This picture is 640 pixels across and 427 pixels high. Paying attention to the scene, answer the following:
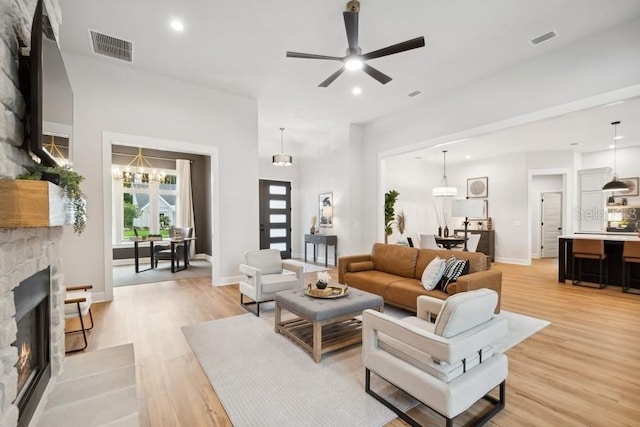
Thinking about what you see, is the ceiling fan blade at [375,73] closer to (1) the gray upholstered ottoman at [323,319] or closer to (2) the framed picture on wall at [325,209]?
(1) the gray upholstered ottoman at [323,319]

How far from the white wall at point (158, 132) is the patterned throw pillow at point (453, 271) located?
11.9ft

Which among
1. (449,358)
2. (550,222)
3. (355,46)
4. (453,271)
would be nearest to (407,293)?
(453,271)

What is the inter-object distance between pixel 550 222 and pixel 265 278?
9.78 m

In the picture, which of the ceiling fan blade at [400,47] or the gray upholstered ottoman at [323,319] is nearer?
the gray upholstered ottoman at [323,319]

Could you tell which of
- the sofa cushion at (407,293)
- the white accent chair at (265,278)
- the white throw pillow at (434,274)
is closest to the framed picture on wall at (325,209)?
the white accent chair at (265,278)

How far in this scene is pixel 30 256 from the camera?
1.69 meters

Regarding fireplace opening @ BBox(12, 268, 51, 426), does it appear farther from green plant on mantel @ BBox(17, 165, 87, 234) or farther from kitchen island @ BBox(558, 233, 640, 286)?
kitchen island @ BBox(558, 233, 640, 286)

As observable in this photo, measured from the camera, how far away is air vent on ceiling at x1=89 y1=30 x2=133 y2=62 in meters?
3.76

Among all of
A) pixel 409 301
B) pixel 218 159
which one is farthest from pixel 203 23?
pixel 409 301

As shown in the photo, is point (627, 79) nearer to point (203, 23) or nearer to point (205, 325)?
point (203, 23)

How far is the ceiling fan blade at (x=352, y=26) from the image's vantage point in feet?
8.99

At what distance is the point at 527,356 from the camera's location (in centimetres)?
281

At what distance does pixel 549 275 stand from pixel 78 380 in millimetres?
8115

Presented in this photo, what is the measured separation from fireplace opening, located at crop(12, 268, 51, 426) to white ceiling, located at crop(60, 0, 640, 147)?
2982mm
